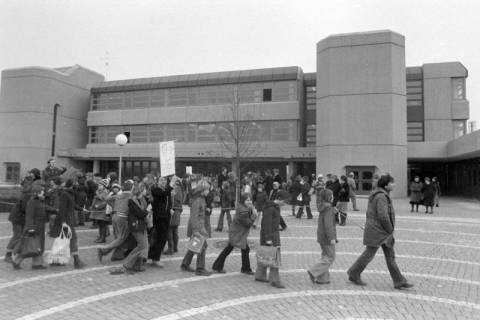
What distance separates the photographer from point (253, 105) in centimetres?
3319

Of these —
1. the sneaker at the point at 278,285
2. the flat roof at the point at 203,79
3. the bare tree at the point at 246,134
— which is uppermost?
the flat roof at the point at 203,79

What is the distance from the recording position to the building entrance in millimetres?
26797

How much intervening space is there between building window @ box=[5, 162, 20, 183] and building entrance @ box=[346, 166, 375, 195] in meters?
32.3

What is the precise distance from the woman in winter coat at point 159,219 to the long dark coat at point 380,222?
370 cm

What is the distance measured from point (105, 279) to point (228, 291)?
2.13 meters

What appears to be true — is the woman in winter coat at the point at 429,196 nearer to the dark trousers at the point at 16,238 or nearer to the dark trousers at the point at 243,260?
the dark trousers at the point at 243,260

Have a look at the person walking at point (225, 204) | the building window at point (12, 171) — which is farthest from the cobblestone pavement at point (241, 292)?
the building window at point (12, 171)

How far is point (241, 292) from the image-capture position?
542cm

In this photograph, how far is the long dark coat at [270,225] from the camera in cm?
579

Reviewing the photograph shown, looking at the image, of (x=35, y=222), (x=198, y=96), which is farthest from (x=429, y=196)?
(x=198, y=96)

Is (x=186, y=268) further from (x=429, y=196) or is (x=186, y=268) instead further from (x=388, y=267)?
(x=429, y=196)

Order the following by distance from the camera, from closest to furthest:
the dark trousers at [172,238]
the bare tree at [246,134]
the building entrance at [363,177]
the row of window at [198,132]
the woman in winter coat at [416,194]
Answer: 1. the dark trousers at [172,238]
2. the woman in winter coat at [416,194]
3. the building entrance at [363,177]
4. the bare tree at [246,134]
5. the row of window at [198,132]

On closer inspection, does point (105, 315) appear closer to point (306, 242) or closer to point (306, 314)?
point (306, 314)

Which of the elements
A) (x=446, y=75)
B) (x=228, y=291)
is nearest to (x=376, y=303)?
(x=228, y=291)
